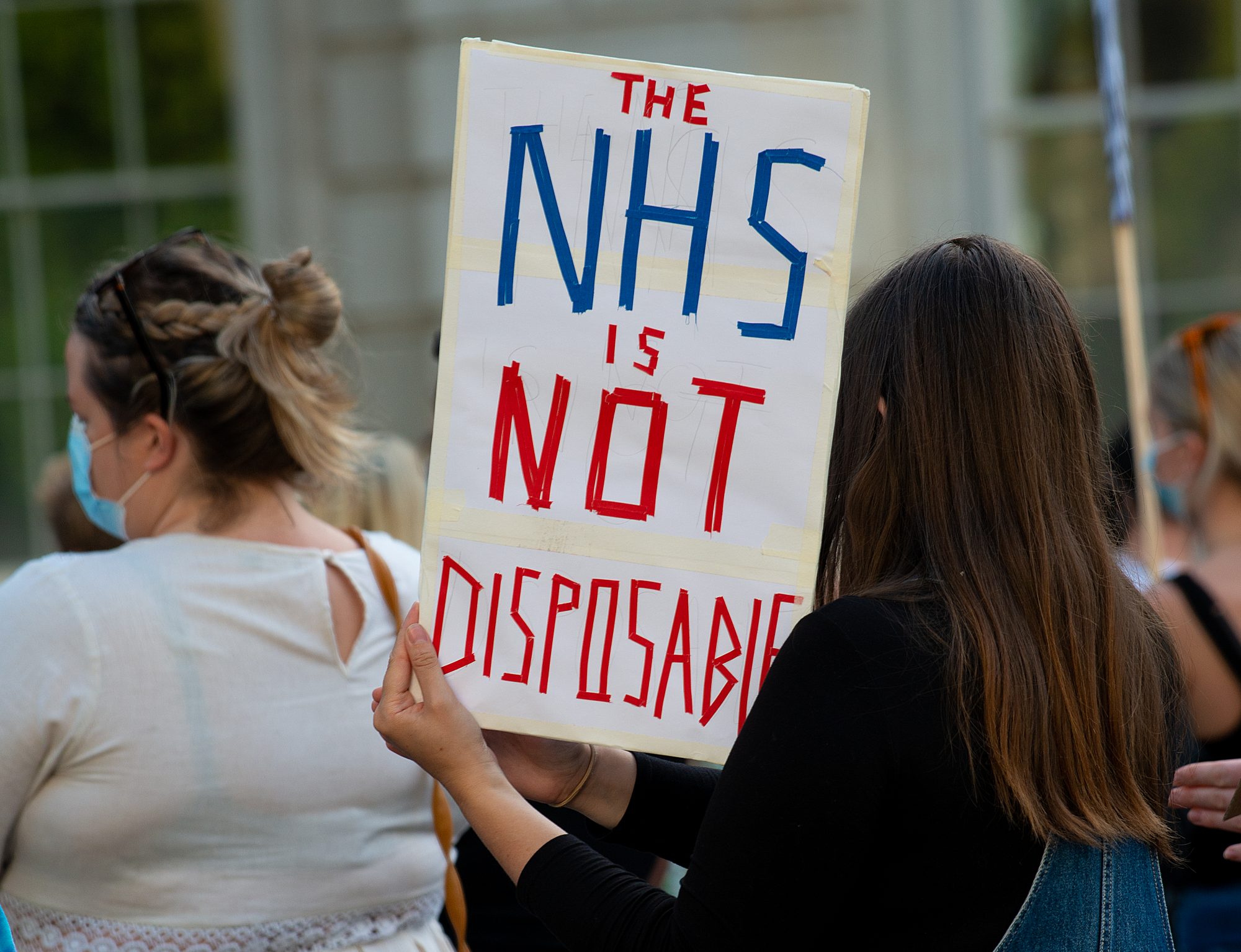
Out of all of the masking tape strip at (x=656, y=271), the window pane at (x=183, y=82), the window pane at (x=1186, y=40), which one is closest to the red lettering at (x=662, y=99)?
the masking tape strip at (x=656, y=271)

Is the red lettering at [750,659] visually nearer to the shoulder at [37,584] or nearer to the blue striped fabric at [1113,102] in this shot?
the shoulder at [37,584]

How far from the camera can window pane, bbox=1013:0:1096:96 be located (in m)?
5.30

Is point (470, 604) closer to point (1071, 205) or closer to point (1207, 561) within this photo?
point (1207, 561)

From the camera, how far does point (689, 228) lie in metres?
1.46

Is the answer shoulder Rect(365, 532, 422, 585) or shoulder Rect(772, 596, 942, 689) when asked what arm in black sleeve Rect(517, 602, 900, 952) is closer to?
shoulder Rect(772, 596, 942, 689)

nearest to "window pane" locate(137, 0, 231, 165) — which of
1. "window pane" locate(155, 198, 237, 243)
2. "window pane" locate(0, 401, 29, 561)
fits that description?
"window pane" locate(155, 198, 237, 243)

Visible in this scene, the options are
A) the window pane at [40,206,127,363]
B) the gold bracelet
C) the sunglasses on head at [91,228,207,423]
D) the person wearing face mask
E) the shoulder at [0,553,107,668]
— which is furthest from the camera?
the window pane at [40,206,127,363]

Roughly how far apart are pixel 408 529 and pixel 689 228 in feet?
5.60

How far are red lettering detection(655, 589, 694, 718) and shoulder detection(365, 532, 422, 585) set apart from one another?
651mm

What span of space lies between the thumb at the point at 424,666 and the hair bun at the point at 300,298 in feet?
2.37

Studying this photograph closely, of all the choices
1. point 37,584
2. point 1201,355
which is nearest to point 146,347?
point 37,584

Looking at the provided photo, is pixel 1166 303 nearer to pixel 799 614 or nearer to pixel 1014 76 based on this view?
pixel 1014 76

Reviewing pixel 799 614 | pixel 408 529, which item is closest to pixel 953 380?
pixel 799 614

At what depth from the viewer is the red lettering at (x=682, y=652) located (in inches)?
57.6
